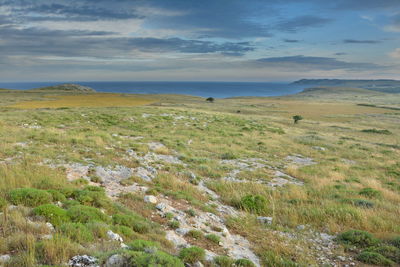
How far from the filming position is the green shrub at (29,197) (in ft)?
23.9

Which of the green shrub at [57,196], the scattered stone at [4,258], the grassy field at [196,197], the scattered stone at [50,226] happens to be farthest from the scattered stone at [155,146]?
the scattered stone at [4,258]

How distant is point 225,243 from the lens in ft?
25.5

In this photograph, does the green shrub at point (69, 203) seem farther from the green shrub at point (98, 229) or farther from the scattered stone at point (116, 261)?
the scattered stone at point (116, 261)

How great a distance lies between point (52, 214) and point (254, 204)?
7.39 m

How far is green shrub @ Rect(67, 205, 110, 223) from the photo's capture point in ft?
22.3

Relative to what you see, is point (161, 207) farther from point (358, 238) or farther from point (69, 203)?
point (358, 238)

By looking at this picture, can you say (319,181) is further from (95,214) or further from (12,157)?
(12,157)

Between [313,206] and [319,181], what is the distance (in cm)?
538

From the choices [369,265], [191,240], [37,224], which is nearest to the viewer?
[37,224]

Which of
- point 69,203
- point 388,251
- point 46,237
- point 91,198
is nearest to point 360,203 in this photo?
point 388,251

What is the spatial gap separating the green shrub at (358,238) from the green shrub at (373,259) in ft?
2.37

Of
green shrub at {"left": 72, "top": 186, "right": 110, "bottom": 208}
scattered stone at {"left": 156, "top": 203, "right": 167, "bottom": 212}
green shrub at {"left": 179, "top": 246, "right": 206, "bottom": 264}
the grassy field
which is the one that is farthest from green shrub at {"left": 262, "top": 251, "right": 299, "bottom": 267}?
green shrub at {"left": 72, "top": 186, "right": 110, "bottom": 208}

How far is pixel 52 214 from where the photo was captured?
6.51 meters

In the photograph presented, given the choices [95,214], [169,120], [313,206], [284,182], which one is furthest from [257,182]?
[169,120]
